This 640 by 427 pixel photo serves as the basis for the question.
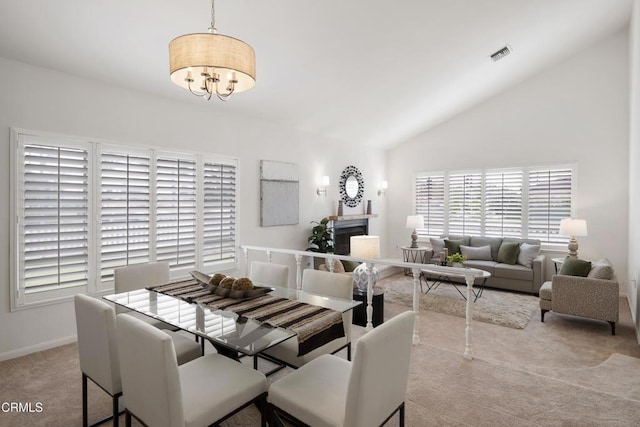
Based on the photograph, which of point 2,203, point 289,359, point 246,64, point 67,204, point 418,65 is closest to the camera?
point 246,64

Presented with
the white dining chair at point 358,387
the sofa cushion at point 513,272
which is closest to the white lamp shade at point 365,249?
the white dining chair at point 358,387

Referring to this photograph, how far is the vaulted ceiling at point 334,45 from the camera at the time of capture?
287 centimetres

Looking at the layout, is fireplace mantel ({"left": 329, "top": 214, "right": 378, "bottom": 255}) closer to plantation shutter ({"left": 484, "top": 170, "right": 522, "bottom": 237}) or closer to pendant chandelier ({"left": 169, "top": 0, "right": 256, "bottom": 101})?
plantation shutter ({"left": 484, "top": 170, "right": 522, "bottom": 237})

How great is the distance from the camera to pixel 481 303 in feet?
16.8

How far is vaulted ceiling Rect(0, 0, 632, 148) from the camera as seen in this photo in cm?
287

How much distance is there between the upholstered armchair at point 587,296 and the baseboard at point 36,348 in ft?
17.3

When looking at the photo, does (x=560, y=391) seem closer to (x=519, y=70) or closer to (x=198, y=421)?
(x=198, y=421)

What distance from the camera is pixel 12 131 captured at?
9.91 ft

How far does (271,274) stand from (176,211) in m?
1.69

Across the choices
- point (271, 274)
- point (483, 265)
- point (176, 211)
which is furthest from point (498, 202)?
point (176, 211)

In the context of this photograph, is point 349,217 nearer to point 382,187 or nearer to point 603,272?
point 382,187

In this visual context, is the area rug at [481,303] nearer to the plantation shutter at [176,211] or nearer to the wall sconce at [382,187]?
the wall sconce at [382,187]

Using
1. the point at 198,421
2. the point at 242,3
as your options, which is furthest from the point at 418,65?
the point at 198,421

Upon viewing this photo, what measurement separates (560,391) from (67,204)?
4.34m
